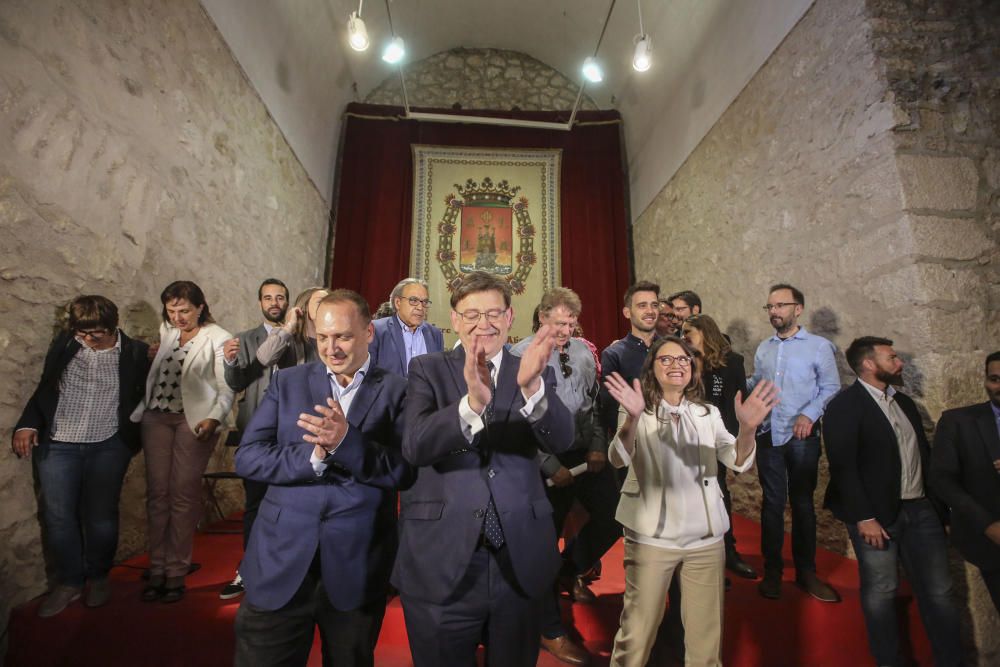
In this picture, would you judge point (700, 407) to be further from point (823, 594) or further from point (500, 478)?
point (823, 594)

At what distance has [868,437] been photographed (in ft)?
7.83

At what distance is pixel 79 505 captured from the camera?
2.41 meters

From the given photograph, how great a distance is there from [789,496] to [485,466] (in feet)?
7.98

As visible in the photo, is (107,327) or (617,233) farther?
(617,233)

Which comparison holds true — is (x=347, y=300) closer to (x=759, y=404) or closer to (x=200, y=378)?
(x=759, y=404)

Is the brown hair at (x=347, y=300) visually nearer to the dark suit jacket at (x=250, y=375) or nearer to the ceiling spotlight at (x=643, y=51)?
the dark suit jacket at (x=250, y=375)

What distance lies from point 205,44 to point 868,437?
522cm

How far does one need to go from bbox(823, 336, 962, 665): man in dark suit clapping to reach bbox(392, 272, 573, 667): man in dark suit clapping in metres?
1.86

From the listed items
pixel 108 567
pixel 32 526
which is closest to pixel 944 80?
pixel 108 567

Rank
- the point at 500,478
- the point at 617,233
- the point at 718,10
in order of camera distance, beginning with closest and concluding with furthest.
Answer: the point at 500,478 → the point at 718,10 → the point at 617,233

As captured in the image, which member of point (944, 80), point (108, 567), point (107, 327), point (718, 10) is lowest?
point (108, 567)

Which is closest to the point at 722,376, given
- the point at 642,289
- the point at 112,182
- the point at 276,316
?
the point at 642,289

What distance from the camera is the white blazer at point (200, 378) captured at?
2.61 m

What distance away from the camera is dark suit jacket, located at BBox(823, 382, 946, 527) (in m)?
2.31
